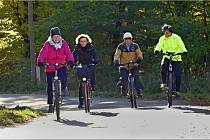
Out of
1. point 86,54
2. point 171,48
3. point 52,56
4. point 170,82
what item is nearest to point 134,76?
point 170,82

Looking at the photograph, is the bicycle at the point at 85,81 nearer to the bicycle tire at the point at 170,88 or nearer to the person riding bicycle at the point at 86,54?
the person riding bicycle at the point at 86,54

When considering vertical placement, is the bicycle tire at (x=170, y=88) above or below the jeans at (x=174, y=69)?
below

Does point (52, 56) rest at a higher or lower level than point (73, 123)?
higher

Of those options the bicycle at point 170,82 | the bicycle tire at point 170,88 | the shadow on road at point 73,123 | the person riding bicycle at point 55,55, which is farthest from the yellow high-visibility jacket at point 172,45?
the shadow on road at point 73,123

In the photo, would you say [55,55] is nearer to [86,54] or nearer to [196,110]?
[86,54]

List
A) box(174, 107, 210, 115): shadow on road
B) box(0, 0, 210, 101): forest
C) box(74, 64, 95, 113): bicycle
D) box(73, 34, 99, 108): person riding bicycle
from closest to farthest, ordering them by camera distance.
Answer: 1. box(174, 107, 210, 115): shadow on road
2. box(74, 64, 95, 113): bicycle
3. box(73, 34, 99, 108): person riding bicycle
4. box(0, 0, 210, 101): forest

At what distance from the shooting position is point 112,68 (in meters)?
27.4

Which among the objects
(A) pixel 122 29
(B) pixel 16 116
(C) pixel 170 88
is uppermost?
(A) pixel 122 29

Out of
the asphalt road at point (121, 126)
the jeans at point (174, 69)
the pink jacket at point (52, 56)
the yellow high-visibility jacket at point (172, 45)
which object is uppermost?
the yellow high-visibility jacket at point (172, 45)

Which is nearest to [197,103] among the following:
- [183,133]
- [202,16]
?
[183,133]

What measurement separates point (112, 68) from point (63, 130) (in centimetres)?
1780

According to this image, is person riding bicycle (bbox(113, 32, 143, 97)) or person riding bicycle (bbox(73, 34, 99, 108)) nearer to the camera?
person riding bicycle (bbox(73, 34, 99, 108))

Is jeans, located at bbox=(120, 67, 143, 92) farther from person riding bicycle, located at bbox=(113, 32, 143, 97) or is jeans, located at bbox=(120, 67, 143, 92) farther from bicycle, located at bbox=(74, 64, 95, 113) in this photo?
bicycle, located at bbox=(74, 64, 95, 113)

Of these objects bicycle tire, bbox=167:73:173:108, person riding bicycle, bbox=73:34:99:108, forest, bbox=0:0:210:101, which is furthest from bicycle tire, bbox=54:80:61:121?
forest, bbox=0:0:210:101
